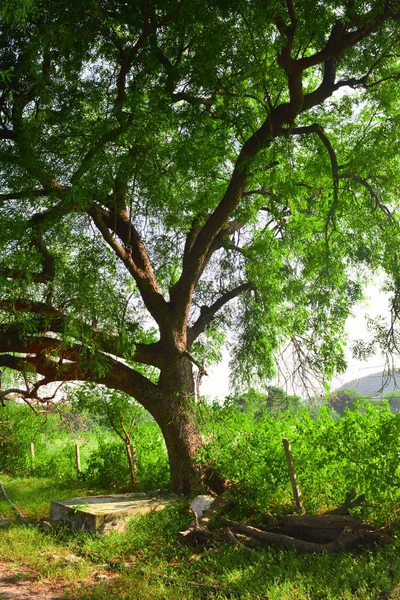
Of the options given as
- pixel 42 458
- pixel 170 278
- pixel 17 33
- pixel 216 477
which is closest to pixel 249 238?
pixel 170 278

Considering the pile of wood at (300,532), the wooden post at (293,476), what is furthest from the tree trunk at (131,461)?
the wooden post at (293,476)

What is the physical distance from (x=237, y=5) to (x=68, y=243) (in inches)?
189

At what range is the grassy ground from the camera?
6.00m

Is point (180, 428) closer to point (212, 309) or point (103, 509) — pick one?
point (103, 509)

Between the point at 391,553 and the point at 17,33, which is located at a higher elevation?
the point at 17,33

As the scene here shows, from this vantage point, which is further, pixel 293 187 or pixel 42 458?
pixel 42 458

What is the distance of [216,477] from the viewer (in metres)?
10.5

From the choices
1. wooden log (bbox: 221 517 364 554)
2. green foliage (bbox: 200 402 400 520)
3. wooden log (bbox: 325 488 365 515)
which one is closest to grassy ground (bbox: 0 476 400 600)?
wooden log (bbox: 221 517 364 554)

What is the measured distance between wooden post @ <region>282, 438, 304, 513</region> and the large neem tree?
2057mm

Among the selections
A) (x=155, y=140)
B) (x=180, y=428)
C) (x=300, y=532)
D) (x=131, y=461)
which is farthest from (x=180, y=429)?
(x=155, y=140)

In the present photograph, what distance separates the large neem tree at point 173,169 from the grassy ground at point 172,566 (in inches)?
87.7

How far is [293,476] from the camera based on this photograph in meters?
8.79

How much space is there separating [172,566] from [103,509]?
2.67m

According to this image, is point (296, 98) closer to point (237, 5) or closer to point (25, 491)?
point (237, 5)
